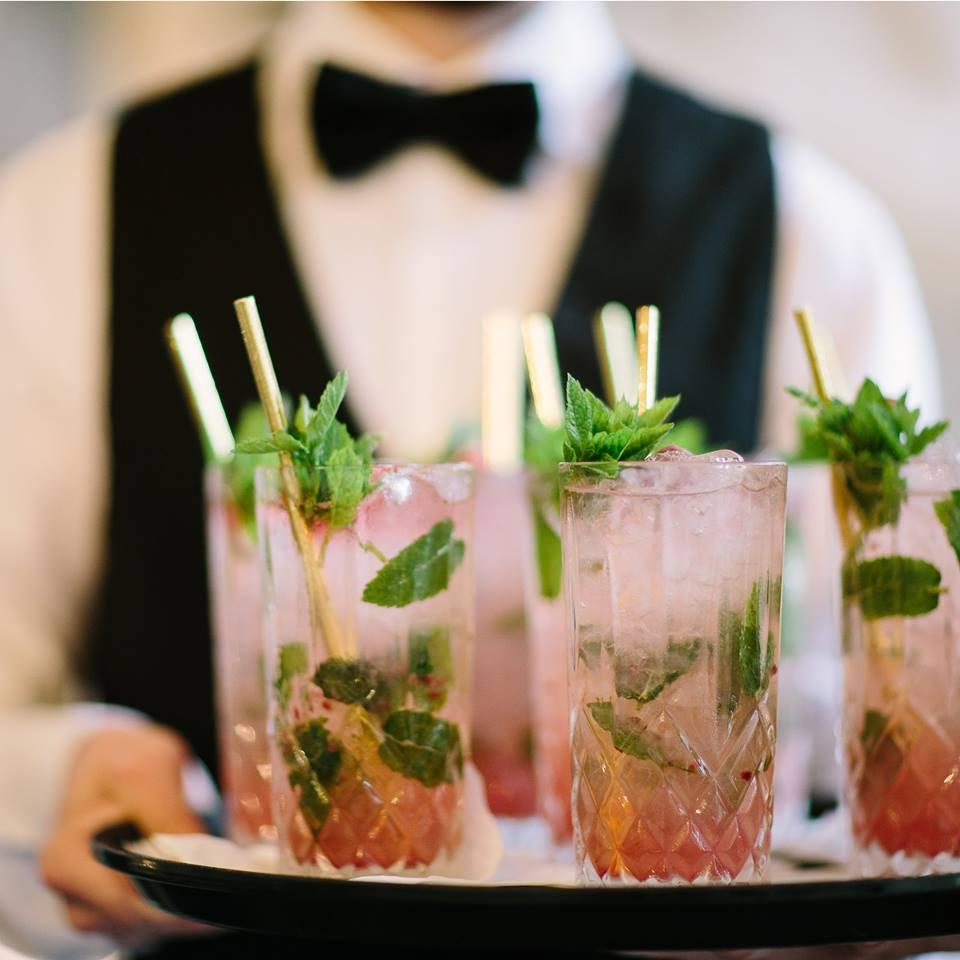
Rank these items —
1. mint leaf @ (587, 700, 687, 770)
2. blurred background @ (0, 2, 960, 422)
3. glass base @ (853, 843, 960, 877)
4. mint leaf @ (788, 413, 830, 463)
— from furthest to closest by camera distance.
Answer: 1. blurred background @ (0, 2, 960, 422)
2. mint leaf @ (788, 413, 830, 463)
3. glass base @ (853, 843, 960, 877)
4. mint leaf @ (587, 700, 687, 770)

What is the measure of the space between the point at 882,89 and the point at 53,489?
8.13 feet

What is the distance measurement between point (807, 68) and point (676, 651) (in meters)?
2.87

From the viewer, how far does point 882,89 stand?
335cm

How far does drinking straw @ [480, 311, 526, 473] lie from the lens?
129 centimetres

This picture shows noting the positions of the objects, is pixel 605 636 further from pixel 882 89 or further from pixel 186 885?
pixel 882 89

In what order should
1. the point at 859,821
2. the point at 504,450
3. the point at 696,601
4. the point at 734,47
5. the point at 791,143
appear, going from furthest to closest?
the point at 734,47 → the point at 791,143 → the point at 504,450 → the point at 859,821 → the point at 696,601

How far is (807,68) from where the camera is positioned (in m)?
3.36

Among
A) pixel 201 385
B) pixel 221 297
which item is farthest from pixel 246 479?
pixel 221 297

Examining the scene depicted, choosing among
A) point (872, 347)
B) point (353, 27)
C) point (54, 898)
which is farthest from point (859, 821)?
point (353, 27)

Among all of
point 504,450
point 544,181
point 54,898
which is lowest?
point 54,898

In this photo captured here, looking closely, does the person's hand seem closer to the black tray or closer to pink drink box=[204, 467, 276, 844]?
pink drink box=[204, 467, 276, 844]

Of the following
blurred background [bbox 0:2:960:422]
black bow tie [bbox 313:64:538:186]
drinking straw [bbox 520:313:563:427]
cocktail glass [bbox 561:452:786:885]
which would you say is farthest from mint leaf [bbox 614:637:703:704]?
blurred background [bbox 0:2:960:422]

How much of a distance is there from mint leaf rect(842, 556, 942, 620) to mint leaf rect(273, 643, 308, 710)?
→ 47 centimetres

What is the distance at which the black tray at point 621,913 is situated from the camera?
2.60ft
